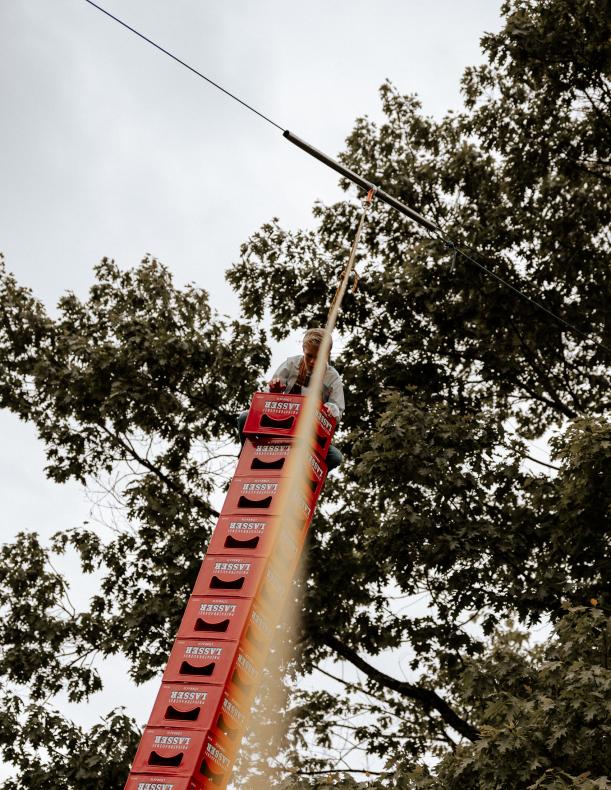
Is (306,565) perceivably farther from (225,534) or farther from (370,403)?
(225,534)

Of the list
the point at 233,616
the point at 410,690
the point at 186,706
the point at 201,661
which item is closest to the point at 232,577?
the point at 233,616

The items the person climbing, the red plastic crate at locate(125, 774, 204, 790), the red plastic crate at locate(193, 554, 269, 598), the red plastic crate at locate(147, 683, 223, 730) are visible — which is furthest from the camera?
the person climbing

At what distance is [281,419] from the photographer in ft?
26.5

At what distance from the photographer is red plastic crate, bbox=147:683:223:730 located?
22.4ft

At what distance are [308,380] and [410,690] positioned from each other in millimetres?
6625

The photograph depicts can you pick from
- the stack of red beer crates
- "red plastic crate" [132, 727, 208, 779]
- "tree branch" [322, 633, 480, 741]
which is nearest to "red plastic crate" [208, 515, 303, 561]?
the stack of red beer crates

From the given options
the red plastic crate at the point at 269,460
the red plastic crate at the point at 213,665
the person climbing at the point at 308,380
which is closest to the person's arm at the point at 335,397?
the person climbing at the point at 308,380

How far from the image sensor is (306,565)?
12938 mm

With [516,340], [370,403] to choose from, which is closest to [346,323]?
[370,403]

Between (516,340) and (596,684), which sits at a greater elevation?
(516,340)

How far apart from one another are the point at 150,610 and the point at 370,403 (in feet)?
13.8

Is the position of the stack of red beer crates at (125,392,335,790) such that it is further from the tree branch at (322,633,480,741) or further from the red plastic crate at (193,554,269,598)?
the tree branch at (322,633,480,741)

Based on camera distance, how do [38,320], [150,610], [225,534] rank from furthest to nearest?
[38,320], [150,610], [225,534]

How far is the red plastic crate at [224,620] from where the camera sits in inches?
281
